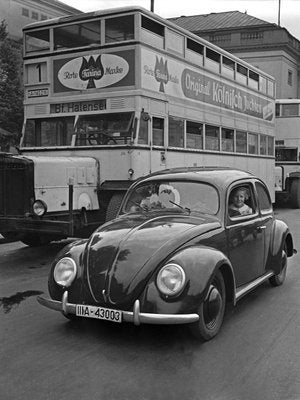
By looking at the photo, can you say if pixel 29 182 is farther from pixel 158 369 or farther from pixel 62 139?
pixel 158 369

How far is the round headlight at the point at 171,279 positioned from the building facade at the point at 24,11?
29.2 meters

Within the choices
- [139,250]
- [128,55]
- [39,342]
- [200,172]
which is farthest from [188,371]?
[128,55]

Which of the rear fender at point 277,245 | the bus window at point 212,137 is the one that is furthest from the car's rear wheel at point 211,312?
the bus window at point 212,137

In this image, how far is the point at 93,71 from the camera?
9516mm

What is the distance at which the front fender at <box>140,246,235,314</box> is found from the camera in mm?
4219

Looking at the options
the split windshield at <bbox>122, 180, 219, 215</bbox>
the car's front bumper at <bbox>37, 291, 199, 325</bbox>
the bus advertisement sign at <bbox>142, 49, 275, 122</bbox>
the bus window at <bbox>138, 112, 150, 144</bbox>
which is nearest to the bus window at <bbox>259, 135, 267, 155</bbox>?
the bus advertisement sign at <bbox>142, 49, 275, 122</bbox>

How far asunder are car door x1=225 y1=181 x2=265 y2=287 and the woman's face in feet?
0.23

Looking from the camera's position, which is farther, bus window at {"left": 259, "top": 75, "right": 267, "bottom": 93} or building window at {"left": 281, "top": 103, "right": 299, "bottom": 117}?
building window at {"left": 281, "top": 103, "right": 299, "bottom": 117}

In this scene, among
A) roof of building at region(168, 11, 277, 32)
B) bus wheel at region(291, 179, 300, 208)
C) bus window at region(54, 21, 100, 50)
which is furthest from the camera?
roof of building at region(168, 11, 277, 32)

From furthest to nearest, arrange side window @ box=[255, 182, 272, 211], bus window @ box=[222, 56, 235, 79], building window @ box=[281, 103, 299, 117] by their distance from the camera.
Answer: building window @ box=[281, 103, 299, 117], bus window @ box=[222, 56, 235, 79], side window @ box=[255, 182, 272, 211]

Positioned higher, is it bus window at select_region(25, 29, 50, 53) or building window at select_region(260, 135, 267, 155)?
bus window at select_region(25, 29, 50, 53)

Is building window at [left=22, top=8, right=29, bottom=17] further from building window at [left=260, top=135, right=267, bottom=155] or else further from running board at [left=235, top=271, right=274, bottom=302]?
running board at [left=235, top=271, right=274, bottom=302]

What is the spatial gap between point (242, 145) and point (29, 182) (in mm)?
7771

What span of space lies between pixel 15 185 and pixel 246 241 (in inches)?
164
